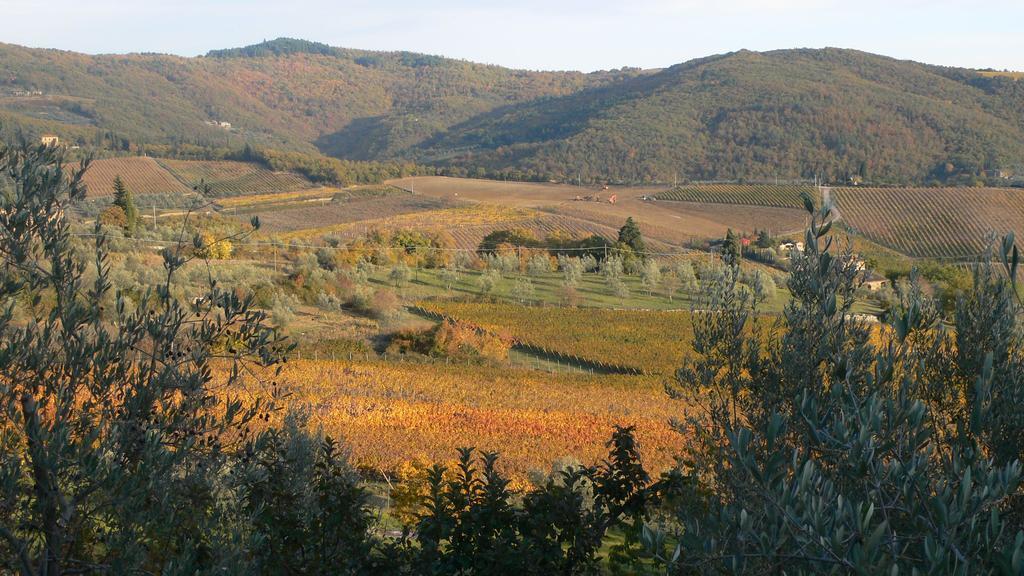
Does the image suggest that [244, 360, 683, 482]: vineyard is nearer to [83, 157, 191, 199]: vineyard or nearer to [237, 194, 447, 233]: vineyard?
[237, 194, 447, 233]: vineyard

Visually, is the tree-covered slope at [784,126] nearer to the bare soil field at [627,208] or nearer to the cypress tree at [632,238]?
the bare soil field at [627,208]

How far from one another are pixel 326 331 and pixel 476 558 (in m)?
30.5

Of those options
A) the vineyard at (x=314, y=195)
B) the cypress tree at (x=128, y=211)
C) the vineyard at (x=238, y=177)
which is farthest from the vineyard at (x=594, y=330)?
the vineyard at (x=238, y=177)

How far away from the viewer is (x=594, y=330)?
123 feet

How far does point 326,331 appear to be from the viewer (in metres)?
36.4

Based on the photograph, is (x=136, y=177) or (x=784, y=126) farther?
(x=784, y=126)

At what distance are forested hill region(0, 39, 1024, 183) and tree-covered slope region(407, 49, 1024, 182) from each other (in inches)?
10.6

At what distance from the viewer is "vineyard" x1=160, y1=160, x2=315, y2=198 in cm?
8569

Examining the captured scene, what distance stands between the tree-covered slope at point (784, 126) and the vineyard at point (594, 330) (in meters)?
63.7

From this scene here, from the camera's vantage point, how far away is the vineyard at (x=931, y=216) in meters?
63.1

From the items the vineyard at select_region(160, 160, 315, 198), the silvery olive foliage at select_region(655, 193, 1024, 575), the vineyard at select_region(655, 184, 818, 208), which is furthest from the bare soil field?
the silvery olive foliage at select_region(655, 193, 1024, 575)

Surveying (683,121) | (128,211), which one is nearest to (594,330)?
(128,211)

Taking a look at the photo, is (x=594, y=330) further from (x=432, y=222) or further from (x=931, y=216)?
(x=931, y=216)

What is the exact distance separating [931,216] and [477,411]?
57.5 metres
